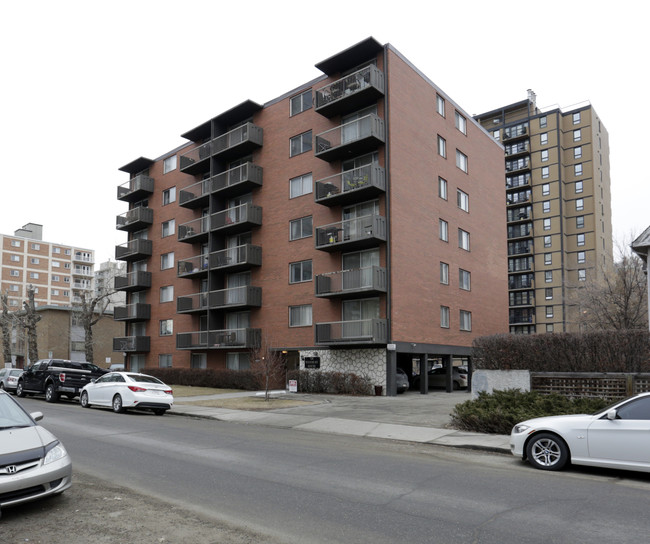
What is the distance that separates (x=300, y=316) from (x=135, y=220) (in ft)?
66.3

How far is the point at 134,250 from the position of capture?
4525cm

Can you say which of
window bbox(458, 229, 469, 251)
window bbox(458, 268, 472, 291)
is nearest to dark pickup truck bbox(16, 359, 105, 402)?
window bbox(458, 268, 472, 291)

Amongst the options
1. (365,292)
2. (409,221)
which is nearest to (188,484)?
(365,292)

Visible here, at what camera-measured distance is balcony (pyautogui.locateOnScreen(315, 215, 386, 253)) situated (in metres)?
27.9

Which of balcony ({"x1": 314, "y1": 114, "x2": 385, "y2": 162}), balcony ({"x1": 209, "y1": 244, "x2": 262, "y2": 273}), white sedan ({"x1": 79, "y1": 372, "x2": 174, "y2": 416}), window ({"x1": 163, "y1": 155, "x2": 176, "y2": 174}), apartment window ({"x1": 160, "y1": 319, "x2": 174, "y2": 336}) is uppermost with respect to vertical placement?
window ({"x1": 163, "y1": 155, "x2": 176, "y2": 174})

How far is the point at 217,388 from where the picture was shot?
3338cm

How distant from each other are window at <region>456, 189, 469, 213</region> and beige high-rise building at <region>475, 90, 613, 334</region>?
36.8 m

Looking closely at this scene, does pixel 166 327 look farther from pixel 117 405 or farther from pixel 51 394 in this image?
pixel 117 405

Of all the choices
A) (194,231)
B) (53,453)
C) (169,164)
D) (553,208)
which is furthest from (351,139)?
(553,208)

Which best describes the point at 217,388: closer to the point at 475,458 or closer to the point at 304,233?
the point at 304,233

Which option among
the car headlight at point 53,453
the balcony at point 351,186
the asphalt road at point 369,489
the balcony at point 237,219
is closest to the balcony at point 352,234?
the balcony at point 351,186

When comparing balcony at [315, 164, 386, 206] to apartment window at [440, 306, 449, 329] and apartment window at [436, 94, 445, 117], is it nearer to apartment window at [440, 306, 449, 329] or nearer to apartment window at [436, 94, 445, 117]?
apartment window at [440, 306, 449, 329]

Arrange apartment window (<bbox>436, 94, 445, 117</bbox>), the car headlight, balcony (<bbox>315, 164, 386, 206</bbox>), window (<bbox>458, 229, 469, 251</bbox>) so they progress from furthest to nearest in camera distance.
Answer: window (<bbox>458, 229, 469, 251</bbox>) < apartment window (<bbox>436, 94, 445, 117</bbox>) < balcony (<bbox>315, 164, 386, 206</bbox>) < the car headlight

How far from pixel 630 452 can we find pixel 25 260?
4455 inches
